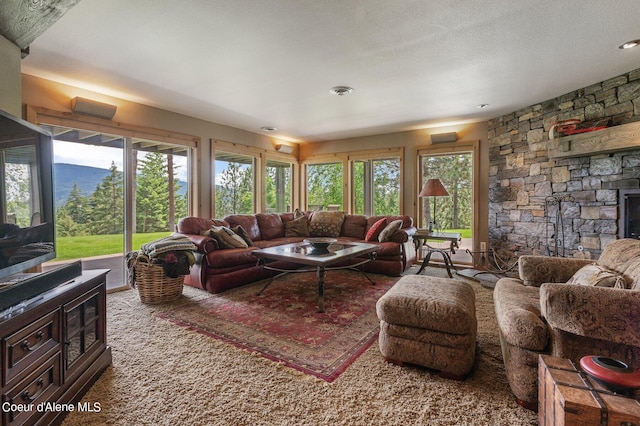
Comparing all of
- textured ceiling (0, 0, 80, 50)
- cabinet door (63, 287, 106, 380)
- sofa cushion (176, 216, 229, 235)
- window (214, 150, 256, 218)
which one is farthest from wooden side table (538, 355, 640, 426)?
window (214, 150, 256, 218)

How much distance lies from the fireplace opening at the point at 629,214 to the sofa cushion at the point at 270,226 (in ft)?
14.8

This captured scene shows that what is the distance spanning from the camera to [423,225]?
5578 millimetres

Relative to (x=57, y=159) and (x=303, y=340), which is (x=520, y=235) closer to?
(x=303, y=340)

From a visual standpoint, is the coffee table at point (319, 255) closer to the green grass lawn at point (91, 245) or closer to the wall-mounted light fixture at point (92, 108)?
the green grass lawn at point (91, 245)

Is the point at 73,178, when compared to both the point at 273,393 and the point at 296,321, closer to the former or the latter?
the point at 296,321

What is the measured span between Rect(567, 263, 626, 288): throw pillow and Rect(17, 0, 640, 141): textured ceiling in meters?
1.73

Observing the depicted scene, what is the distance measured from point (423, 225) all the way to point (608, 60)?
3.33 metres

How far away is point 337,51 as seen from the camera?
2.59 meters

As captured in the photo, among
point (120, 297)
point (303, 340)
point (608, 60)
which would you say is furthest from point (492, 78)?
point (120, 297)

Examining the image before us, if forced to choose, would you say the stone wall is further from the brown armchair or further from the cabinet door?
the cabinet door

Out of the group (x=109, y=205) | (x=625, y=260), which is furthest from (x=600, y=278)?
(x=109, y=205)

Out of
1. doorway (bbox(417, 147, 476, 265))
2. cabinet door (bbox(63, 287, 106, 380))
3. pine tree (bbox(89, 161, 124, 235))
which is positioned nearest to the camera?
cabinet door (bbox(63, 287, 106, 380))

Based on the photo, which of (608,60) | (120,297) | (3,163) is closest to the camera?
(3,163)

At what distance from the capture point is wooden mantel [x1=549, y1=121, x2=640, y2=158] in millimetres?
2930
